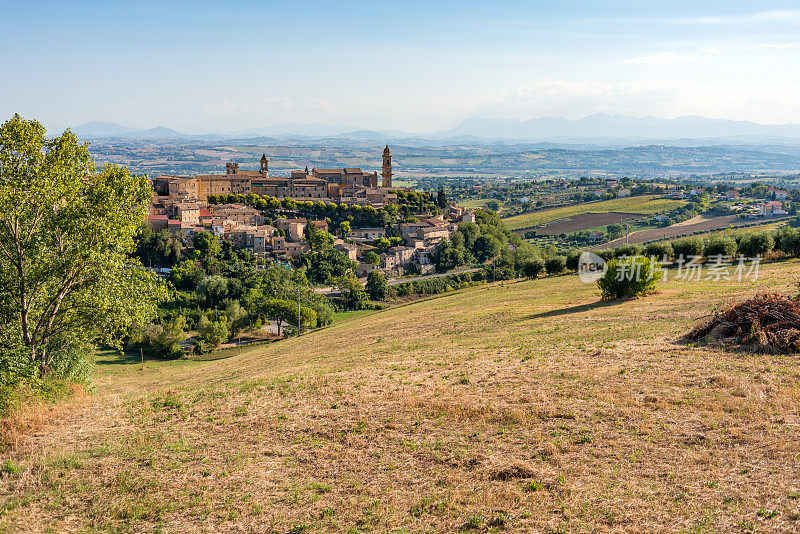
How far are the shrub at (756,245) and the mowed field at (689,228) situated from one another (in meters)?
59.1

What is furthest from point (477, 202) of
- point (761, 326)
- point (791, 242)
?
point (761, 326)

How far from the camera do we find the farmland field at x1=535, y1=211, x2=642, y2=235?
122 metres

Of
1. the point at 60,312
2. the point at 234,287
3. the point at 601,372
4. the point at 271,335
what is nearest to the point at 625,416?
the point at 601,372

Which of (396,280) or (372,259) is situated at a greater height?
(372,259)

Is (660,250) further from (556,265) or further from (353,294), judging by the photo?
(353,294)

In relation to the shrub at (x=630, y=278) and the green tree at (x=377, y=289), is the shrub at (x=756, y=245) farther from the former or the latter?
the green tree at (x=377, y=289)

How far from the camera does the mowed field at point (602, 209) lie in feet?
438

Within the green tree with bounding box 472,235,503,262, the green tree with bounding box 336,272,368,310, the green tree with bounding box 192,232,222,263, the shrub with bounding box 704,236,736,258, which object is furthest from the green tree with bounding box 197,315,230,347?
the green tree with bounding box 472,235,503,262

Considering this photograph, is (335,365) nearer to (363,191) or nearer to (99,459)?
(99,459)

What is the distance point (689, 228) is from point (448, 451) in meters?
113

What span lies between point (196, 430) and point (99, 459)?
2.10 metres

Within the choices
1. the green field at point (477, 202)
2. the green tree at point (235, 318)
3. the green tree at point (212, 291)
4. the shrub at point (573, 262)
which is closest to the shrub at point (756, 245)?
the shrub at point (573, 262)

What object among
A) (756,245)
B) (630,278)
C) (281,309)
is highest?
(756,245)

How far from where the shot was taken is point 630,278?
26.0 m
